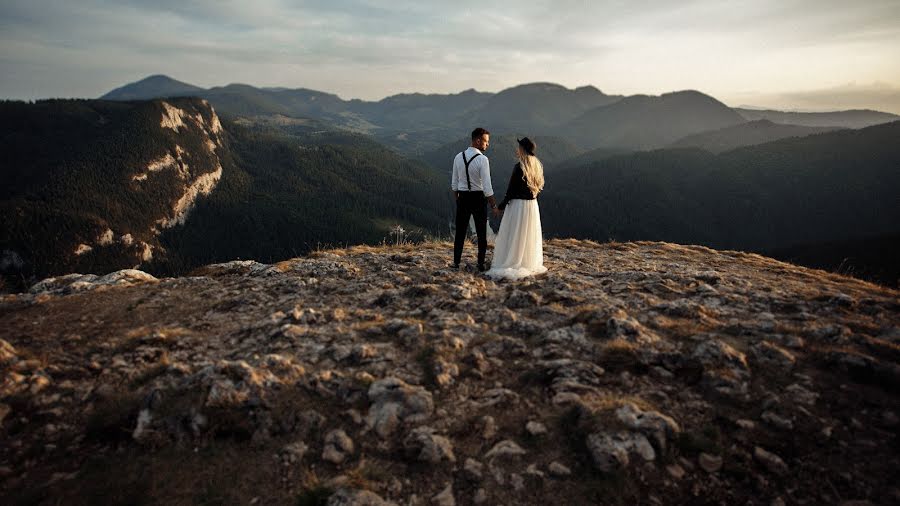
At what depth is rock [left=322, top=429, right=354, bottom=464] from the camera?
15.5 ft

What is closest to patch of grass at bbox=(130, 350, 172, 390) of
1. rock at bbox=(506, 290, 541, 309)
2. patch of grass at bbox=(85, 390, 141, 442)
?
patch of grass at bbox=(85, 390, 141, 442)

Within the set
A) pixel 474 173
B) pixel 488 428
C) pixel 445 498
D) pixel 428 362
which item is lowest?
pixel 445 498

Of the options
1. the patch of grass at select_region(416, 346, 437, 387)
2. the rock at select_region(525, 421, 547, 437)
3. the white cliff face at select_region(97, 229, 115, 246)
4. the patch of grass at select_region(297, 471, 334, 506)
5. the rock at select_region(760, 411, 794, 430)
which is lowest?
the white cliff face at select_region(97, 229, 115, 246)

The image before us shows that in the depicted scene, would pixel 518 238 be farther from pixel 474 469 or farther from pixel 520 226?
pixel 474 469

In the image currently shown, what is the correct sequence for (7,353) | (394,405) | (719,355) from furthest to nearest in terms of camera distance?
(7,353)
(719,355)
(394,405)

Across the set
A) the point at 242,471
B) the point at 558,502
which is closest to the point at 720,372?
the point at 558,502

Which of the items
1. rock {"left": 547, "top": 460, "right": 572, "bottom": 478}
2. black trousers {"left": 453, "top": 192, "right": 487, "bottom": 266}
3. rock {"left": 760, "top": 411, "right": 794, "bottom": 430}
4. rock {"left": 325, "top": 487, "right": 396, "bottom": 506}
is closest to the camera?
rock {"left": 325, "top": 487, "right": 396, "bottom": 506}

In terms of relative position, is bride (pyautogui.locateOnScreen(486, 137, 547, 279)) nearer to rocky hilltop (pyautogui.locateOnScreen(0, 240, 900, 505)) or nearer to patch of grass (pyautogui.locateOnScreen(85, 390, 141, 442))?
rocky hilltop (pyautogui.locateOnScreen(0, 240, 900, 505))

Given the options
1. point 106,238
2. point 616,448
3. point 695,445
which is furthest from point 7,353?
point 106,238

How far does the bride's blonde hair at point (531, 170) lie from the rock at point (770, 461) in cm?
822

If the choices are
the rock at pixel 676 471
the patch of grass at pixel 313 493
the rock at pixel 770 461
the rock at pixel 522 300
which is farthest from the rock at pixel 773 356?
the patch of grass at pixel 313 493

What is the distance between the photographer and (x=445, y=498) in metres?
4.26

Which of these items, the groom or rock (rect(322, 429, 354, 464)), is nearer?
rock (rect(322, 429, 354, 464))

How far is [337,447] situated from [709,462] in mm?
4408
